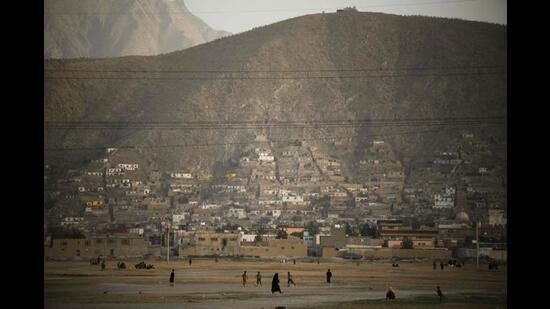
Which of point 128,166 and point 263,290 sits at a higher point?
point 128,166

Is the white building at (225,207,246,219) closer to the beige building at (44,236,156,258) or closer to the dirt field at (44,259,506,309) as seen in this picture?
the beige building at (44,236,156,258)

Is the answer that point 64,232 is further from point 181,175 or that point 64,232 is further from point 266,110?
point 266,110

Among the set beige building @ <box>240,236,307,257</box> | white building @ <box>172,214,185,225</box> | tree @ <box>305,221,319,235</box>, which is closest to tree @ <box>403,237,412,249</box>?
beige building @ <box>240,236,307,257</box>

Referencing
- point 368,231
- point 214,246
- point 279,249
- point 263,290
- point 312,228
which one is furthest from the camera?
point 312,228

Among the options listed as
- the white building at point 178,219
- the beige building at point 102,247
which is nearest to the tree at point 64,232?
the beige building at point 102,247

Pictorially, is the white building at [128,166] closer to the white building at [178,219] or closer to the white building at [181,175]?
the white building at [181,175]

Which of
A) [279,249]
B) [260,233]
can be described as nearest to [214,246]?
[279,249]

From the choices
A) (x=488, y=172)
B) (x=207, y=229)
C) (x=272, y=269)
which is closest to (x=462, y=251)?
(x=272, y=269)
